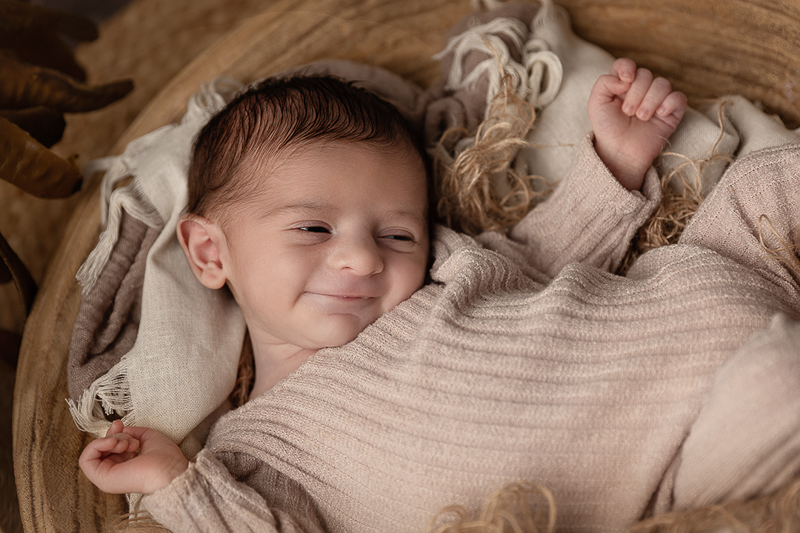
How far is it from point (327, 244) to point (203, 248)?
0.30 metres

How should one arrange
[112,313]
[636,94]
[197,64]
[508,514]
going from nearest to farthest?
[508,514] → [636,94] → [112,313] → [197,64]

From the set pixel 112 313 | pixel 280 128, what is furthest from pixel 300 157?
pixel 112 313

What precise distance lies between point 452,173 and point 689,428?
650 millimetres

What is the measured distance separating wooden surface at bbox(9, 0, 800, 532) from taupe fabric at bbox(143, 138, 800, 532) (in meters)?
0.30

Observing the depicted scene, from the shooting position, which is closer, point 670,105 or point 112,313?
point 670,105

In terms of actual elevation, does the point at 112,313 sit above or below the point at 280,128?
below

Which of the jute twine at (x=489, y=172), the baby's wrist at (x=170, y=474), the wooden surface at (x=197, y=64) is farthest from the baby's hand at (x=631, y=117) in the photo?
the baby's wrist at (x=170, y=474)

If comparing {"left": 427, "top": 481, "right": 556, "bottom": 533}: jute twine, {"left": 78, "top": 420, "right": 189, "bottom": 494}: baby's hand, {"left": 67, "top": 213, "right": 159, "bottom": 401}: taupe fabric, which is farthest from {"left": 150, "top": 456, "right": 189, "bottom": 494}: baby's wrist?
{"left": 427, "top": 481, "right": 556, "bottom": 533}: jute twine

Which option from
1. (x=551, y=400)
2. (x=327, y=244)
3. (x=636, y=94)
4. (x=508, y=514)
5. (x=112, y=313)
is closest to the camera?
(x=508, y=514)

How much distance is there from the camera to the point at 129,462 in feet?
3.10

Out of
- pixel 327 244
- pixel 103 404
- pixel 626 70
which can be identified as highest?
pixel 626 70

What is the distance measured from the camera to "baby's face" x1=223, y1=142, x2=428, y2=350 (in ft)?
3.37

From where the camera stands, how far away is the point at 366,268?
1001mm

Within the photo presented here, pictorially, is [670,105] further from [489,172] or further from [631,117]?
[489,172]
